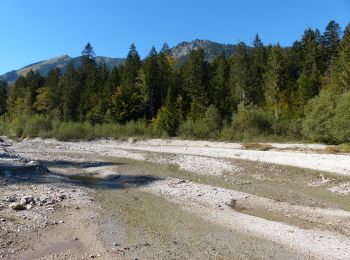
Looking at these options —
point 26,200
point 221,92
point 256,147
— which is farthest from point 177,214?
point 221,92

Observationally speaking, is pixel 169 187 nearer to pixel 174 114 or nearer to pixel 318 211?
pixel 318 211

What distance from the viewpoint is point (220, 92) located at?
76.7 meters

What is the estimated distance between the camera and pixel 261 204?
18.6m

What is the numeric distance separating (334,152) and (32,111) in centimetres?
7499

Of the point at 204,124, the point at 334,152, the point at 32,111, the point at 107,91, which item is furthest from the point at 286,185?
the point at 32,111

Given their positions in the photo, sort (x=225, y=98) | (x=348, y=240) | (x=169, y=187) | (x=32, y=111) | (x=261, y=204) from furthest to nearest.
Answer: (x=32, y=111) → (x=225, y=98) → (x=169, y=187) → (x=261, y=204) → (x=348, y=240)

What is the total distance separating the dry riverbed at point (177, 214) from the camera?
39.2ft

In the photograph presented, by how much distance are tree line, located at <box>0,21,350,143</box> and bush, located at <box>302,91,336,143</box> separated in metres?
0.12

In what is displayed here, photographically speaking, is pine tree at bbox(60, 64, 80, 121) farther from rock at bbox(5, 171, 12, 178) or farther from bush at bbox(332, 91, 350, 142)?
rock at bbox(5, 171, 12, 178)

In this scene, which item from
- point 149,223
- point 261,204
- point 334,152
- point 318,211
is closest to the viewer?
point 149,223

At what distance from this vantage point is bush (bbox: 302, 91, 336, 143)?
49.3 m

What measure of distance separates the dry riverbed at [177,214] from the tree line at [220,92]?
2677 centimetres

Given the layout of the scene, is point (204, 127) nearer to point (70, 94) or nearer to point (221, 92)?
point (221, 92)

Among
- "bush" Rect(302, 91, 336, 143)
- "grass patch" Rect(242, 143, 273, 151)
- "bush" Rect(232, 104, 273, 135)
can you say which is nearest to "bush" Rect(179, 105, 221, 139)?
"bush" Rect(232, 104, 273, 135)
